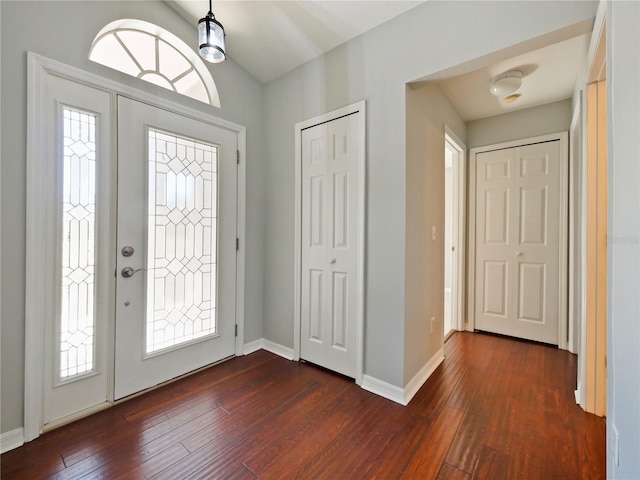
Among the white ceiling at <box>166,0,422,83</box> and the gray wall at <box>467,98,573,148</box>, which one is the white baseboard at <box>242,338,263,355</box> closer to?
the white ceiling at <box>166,0,422,83</box>

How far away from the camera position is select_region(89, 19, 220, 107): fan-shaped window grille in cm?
193

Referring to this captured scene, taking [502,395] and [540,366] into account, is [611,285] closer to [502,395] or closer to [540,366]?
[502,395]

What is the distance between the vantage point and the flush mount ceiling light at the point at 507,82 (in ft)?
7.50

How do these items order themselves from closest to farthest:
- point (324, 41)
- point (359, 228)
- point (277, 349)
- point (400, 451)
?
point (400, 451) → point (359, 228) → point (324, 41) → point (277, 349)

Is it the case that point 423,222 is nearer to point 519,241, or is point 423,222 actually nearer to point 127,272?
point 519,241

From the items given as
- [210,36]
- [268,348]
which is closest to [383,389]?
[268,348]

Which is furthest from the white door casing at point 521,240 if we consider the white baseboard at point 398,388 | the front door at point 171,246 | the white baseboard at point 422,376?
the front door at point 171,246

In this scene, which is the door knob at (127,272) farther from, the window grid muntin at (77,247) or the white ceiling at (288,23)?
the white ceiling at (288,23)

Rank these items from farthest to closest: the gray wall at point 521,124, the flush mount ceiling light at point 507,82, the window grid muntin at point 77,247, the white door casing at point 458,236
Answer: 1. the white door casing at point 458,236
2. the gray wall at point 521,124
3. the flush mount ceiling light at point 507,82
4. the window grid muntin at point 77,247

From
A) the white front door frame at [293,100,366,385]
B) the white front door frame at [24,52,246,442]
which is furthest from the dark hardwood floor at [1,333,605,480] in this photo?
the white front door frame at [293,100,366,385]

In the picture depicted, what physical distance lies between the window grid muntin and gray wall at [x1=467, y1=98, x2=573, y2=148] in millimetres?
3647

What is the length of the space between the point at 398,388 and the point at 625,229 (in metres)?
1.52

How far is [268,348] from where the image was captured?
278 cm

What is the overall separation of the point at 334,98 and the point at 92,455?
9.06 ft
